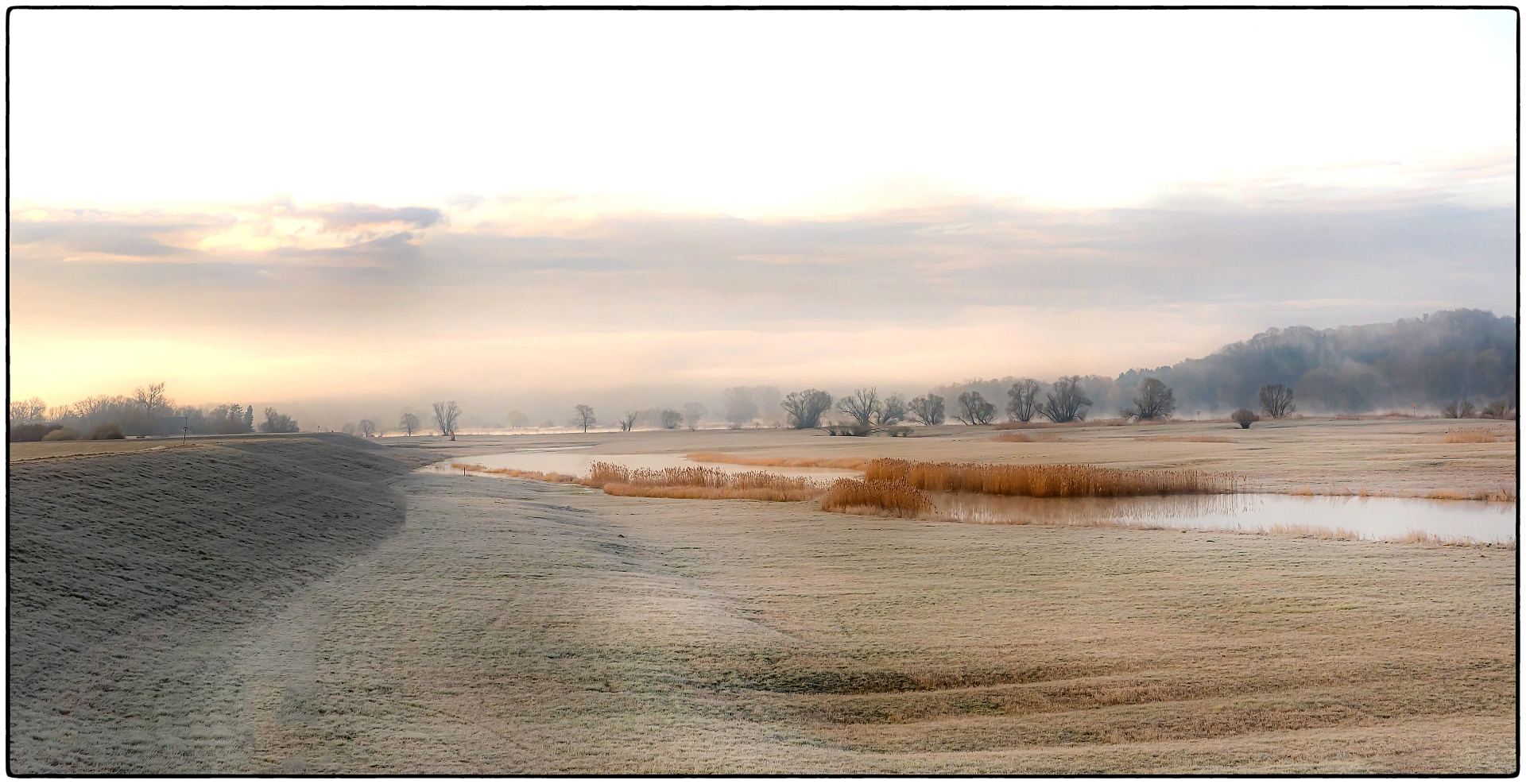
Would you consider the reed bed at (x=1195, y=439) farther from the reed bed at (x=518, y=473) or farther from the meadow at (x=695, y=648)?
the reed bed at (x=518, y=473)

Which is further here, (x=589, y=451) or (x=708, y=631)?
(x=589, y=451)

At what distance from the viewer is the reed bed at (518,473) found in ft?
106

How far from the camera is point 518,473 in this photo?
37156 mm

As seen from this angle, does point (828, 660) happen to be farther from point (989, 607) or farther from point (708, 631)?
point (989, 607)

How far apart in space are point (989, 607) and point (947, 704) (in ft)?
10.5

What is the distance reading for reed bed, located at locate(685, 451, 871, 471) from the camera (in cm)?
3847

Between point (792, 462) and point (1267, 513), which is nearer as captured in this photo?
point (1267, 513)

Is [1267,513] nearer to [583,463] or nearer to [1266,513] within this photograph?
[1266,513]

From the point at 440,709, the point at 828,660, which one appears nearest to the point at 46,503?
the point at 440,709

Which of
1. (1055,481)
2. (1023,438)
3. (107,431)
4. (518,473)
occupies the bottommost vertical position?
(518,473)

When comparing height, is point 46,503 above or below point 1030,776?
above

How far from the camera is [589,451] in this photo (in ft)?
Answer: 197

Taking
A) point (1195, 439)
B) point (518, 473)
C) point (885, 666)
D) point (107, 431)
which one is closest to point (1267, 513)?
point (885, 666)

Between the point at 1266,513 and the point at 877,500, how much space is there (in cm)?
974
